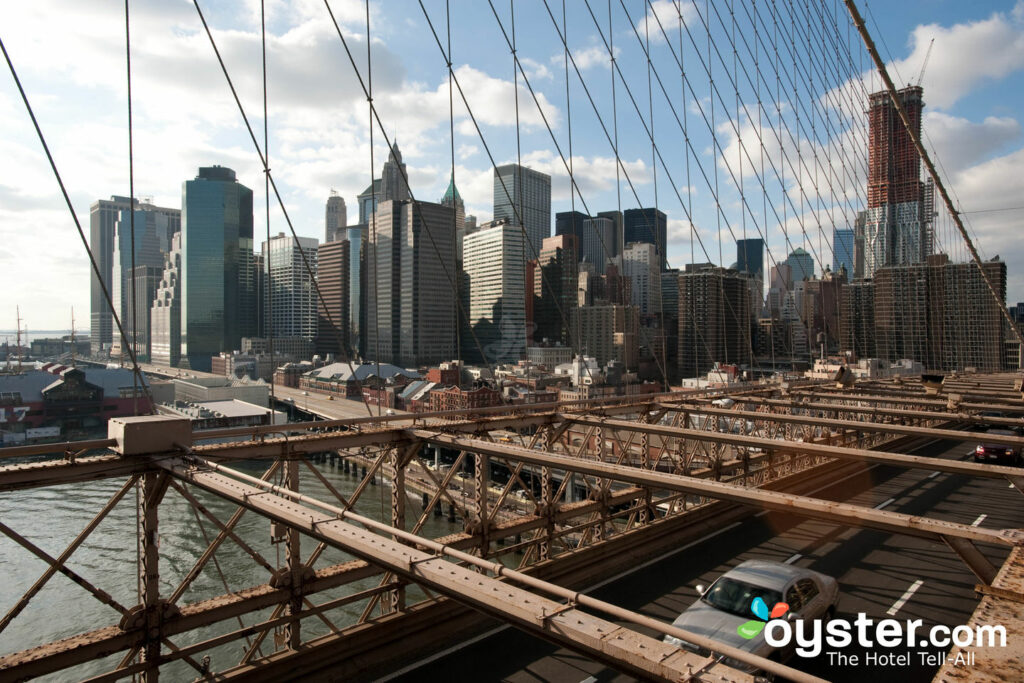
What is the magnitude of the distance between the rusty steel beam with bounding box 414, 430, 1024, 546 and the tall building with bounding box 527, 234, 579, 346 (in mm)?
76028

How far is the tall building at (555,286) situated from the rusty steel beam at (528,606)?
77.7 m

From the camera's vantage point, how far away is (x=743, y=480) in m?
12.8

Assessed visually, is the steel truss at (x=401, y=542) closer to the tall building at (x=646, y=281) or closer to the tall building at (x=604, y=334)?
the tall building at (x=604, y=334)

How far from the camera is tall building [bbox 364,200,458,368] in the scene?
64.8 meters

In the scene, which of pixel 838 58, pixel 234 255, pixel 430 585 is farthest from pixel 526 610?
pixel 234 255

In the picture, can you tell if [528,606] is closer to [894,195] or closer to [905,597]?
[905,597]

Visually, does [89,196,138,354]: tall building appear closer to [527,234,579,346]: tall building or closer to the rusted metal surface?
[527,234,579,346]: tall building

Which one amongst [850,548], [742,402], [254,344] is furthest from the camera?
[254,344]

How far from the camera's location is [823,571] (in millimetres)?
8609

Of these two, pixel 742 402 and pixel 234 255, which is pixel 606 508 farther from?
pixel 234 255

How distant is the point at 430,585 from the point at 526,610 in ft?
2.03

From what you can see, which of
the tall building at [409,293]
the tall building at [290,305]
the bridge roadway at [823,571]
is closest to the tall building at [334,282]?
the tall building at [290,305]

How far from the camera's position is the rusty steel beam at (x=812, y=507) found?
365cm

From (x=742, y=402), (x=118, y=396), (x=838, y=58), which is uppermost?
(x=838, y=58)
